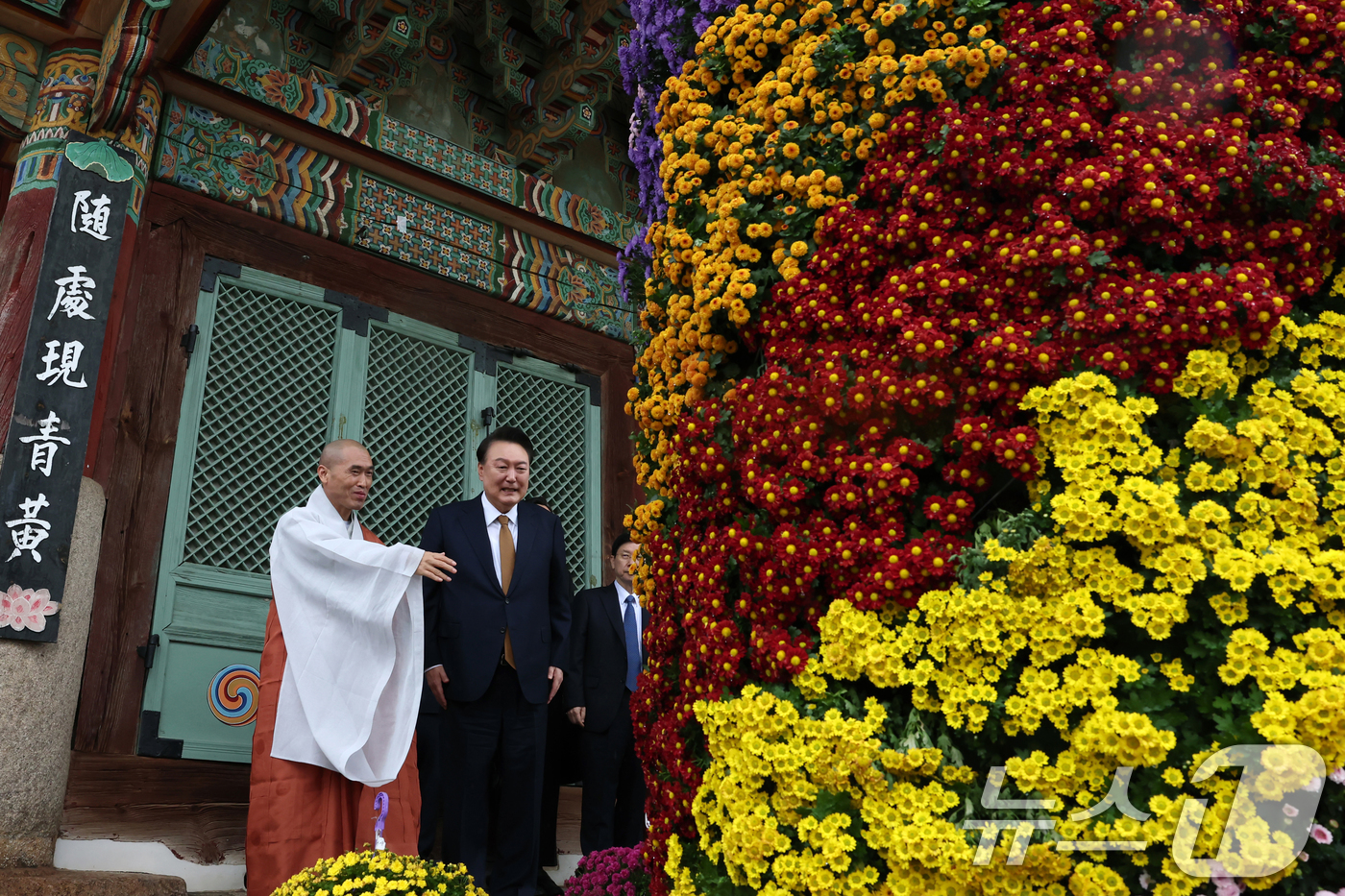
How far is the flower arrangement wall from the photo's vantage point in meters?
1.60

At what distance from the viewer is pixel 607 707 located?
4.66 m

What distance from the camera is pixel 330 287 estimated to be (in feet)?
17.3

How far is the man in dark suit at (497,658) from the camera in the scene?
3.70m

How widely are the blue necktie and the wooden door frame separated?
5.93ft

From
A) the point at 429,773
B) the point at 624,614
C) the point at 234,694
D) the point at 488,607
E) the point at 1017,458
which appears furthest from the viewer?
the point at 624,614

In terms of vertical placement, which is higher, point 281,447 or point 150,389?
point 150,389

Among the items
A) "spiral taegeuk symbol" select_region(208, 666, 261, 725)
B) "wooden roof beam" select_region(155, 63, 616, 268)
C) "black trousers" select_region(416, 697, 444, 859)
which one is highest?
"wooden roof beam" select_region(155, 63, 616, 268)

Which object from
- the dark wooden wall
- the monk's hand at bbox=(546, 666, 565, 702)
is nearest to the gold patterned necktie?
the monk's hand at bbox=(546, 666, 565, 702)

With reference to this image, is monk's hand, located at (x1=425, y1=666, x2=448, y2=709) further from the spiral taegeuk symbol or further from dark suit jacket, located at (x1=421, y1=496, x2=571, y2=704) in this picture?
the spiral taegeuk symbol

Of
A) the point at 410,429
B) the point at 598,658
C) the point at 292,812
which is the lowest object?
the point at 292,812

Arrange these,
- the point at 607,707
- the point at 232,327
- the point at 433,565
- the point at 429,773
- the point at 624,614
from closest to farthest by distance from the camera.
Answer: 1. the point at 433,565
2. the point at 429,773
3. the point at 607,707
4. the point at 232,327
5. the point at 624,614

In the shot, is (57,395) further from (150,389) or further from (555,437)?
(555,437)

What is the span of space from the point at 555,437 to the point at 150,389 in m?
2.22

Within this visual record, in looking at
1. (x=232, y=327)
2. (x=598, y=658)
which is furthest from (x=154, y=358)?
(x=598, y=658)
